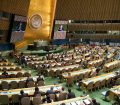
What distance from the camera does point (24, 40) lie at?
37.3m

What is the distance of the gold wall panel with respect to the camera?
39647 mm

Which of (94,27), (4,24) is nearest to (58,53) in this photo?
(4,24)

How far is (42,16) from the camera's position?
41.0m

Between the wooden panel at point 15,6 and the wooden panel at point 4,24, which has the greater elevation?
the wooden panel at point 15,6

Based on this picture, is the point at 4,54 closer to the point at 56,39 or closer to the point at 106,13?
the point at 56,39

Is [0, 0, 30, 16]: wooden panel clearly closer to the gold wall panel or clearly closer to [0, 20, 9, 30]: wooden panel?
[0, 20, 9, 30]: wooden panel

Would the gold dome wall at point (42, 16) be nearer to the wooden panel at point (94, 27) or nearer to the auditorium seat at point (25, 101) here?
the wooden panel at point (94, 27)

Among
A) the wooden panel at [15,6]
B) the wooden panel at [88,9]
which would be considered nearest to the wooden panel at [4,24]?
the wooden panel at [15,6]

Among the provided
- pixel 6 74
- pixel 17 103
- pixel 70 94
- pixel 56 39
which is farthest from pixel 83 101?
pixel 56 39

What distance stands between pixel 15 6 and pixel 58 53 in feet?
27.0

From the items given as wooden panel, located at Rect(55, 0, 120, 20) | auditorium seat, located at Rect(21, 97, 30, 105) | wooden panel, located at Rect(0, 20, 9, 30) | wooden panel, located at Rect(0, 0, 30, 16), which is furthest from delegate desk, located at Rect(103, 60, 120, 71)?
wooden panel, located at Rect(55, 0, 120, 20)

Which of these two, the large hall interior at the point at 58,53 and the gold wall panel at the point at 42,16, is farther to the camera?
the gold wall panel at the point at 42,16

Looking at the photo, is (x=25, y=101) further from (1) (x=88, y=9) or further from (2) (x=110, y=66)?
(1) (x=88, y=9)

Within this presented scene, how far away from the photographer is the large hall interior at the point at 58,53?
12.6 m
